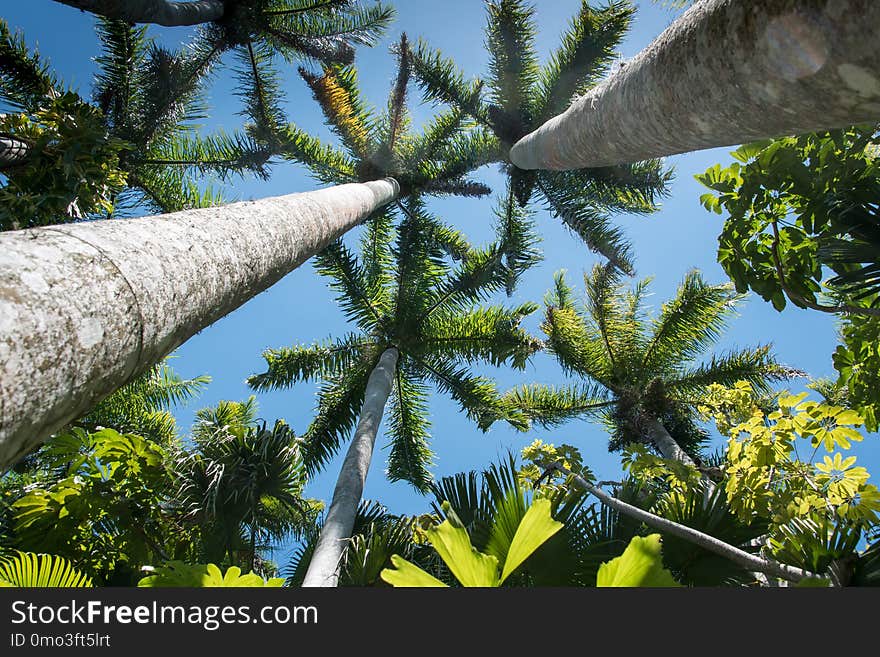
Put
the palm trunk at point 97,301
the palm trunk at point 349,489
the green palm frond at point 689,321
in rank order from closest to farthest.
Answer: the palm trunk at point 97,301 < the palm trunk at point 349,489 < the green palm frond at point 689,321

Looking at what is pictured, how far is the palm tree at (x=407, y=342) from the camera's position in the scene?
11.2m

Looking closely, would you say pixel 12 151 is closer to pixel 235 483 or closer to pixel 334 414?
pixel 235 483

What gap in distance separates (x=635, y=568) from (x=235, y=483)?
4.69 meters

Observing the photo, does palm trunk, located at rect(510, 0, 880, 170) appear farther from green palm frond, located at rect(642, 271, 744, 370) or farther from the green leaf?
green palm frond, located at rect(642, 271, 744, 370)

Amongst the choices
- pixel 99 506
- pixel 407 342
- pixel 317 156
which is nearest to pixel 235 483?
pixel 99 506

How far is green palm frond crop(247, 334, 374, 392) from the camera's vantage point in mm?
11352

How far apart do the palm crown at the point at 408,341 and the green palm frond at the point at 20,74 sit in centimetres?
573

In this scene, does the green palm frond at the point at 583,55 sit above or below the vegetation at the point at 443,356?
above

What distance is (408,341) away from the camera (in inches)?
462

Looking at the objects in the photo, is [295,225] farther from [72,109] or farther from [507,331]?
[507,331]

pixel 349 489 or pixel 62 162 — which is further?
pixel 349 489

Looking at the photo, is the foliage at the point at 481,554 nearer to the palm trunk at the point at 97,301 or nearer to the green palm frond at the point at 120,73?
the palm trunk at the point at 97,301

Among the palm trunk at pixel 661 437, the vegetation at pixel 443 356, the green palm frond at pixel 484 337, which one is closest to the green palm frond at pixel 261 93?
the vegetation at pixel 443 356

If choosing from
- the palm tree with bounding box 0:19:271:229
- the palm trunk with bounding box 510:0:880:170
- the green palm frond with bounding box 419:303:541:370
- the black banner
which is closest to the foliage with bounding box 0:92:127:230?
the palm tree with bounding box 0:19:271:229
